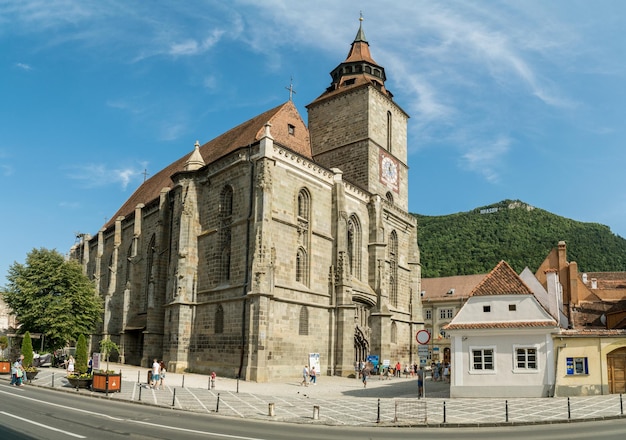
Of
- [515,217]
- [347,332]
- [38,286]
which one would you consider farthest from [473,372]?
[515,217]

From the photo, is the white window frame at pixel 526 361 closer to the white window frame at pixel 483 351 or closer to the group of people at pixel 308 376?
the white window frame at pixel 483 351

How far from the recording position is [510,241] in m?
107

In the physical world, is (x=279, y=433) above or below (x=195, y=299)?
below

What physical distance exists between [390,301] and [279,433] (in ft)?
98.3

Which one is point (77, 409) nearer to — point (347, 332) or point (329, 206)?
point (347, 332)

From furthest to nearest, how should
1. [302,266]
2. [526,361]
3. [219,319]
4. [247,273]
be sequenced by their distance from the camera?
1. [302,266]
2. [219,319]
3. [247,273]
4. [526,361]

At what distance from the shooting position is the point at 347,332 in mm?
34875

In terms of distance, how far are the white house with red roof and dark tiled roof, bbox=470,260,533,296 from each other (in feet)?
0.14

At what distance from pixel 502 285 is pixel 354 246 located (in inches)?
598

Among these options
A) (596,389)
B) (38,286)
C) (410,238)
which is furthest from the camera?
(410,238)

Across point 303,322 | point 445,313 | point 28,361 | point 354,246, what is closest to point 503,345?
point 303,322

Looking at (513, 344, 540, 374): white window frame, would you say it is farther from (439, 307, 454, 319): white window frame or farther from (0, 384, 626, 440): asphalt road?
(439, 307, 454, 319): white window frame

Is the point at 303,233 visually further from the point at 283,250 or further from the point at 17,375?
the point at 17,375

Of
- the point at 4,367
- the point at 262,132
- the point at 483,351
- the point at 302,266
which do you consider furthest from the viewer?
the point at 262,132
